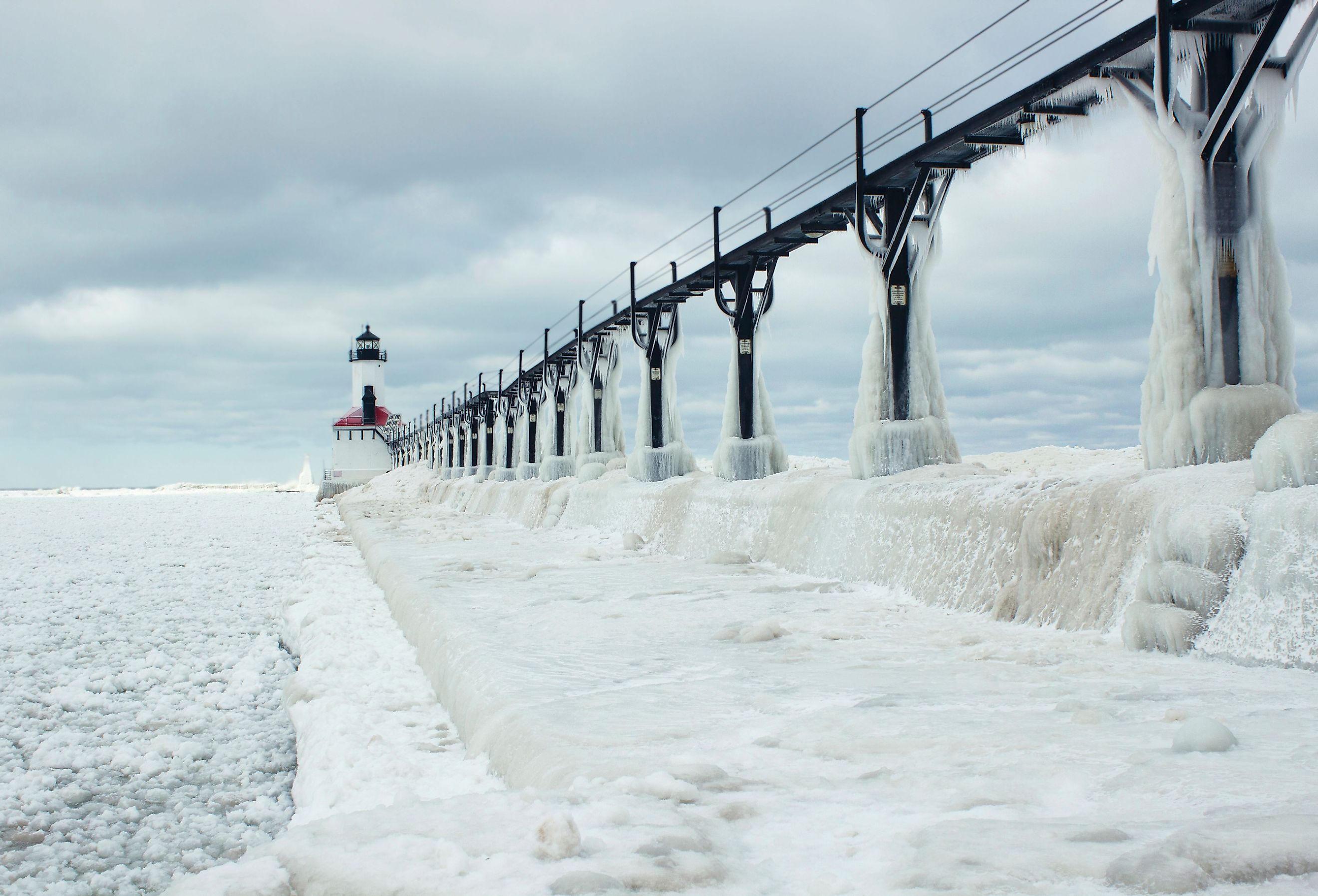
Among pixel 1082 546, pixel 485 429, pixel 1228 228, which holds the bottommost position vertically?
pixel 1082 546

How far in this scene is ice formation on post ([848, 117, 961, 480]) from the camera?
1047 cm

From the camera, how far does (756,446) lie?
15188 millimetres

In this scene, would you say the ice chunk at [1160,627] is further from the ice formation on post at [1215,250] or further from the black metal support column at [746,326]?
the black metal support column at [746,326]

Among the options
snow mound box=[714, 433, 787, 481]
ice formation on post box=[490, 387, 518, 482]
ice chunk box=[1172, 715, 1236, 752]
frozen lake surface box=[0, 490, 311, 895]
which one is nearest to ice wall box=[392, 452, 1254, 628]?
ice chunk box=[1172, 715, 1236, 752]

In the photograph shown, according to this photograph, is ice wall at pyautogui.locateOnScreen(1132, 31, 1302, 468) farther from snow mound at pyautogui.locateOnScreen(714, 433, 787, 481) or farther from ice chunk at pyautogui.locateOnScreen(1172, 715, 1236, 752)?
snow mound at pyautogui.locateOnScreen(714, 433, 787, 481)

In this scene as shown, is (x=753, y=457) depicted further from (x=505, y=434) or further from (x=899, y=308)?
(x=505, y=434)

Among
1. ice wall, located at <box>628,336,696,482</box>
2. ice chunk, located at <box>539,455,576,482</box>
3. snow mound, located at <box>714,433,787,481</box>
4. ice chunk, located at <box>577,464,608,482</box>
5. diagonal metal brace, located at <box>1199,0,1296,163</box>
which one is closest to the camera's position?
diagonal metal brace, located at <box>1199,0,1296,163</box>

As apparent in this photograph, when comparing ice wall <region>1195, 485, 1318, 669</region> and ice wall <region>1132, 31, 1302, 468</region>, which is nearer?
ice wall <region>1195, 485, 1318, 669</region>

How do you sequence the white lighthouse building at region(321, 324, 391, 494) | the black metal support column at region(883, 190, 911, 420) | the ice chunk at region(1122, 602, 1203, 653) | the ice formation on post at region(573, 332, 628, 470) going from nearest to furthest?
the ice chunk at region(1122, 602, 1203, 653) → the black metal support column at region(883, 190, 911, 420) → the ice formation on post at region(573, 332, 628, 470) → the white lighthouse building at region(321, 324, 391, 494)

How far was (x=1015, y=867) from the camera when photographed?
6.90 feet

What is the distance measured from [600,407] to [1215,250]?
1920cm

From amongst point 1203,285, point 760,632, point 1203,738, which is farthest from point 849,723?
point 1203,285

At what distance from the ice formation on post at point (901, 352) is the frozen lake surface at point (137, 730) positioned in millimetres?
6874

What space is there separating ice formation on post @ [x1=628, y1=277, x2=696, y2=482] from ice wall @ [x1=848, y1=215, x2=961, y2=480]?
27.7 feet
